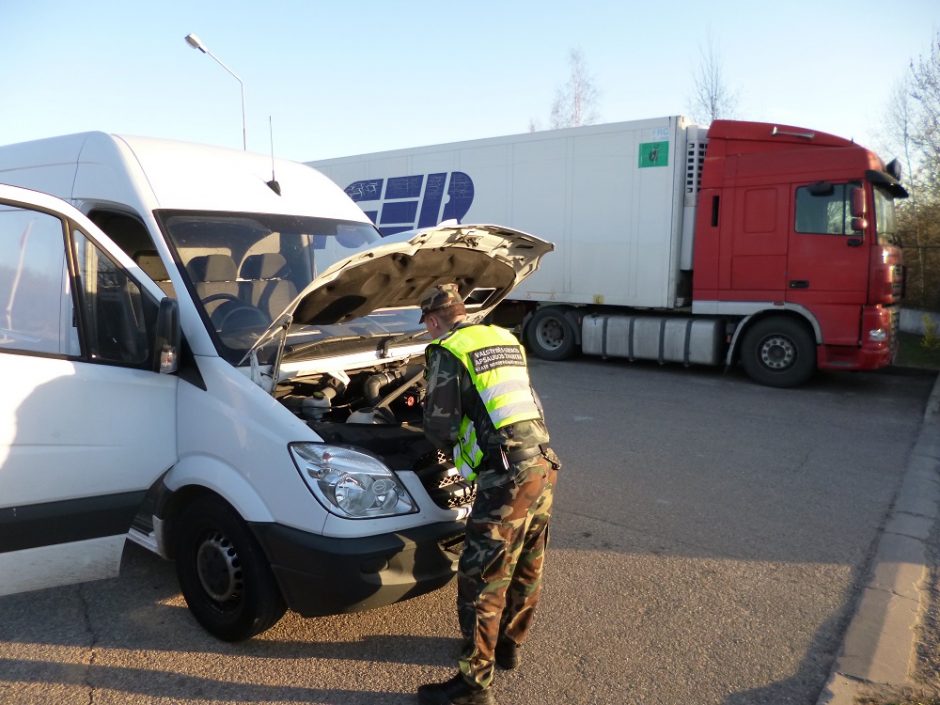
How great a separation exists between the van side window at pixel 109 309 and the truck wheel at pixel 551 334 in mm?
9503

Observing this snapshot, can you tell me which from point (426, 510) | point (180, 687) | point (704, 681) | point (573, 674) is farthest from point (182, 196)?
point (704, 681)

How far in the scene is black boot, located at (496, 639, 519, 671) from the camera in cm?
332

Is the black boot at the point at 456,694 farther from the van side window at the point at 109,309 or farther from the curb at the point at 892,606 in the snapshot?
the van side window at the point at 109,309

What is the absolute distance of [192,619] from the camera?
12.1 ft

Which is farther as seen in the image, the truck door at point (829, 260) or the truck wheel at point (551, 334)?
the truck wheel at point (551, 334)

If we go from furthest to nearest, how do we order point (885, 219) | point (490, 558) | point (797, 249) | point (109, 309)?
point (797, 249) < point (885, 219) < point (109, 309) < point (490, 558)

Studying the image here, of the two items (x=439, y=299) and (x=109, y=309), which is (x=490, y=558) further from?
(x=109, y=309)

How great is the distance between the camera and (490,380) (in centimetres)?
306

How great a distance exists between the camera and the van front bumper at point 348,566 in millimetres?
3029

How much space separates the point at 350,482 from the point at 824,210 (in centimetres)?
876

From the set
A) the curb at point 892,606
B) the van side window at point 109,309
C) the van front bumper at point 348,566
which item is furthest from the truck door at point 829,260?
the van side window at point 109,309

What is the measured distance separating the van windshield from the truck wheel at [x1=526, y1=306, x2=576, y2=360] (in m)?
8.04

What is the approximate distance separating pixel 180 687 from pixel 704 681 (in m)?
2.29

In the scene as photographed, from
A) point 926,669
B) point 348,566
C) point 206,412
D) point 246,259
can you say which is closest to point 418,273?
point 246,259
